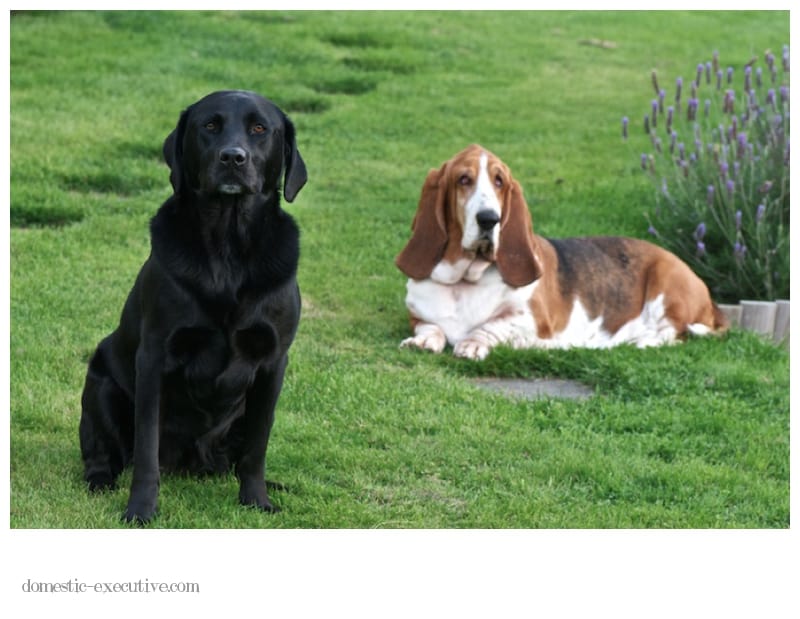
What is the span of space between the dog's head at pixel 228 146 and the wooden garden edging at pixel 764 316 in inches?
182

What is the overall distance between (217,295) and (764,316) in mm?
4915

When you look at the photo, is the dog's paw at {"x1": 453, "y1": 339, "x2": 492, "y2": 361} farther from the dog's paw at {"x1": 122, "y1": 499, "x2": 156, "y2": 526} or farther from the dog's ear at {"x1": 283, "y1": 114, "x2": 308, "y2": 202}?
the dog's paw at {"x1": 122, "y1": 499, "x2": 156, "y2": 526}

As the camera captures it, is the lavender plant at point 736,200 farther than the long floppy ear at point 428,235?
Yes

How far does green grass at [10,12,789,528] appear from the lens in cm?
556

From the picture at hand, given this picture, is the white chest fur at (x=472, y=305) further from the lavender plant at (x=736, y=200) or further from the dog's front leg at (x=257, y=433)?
the dog's front leg at (x=257, y=433)

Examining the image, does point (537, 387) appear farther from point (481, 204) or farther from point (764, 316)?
point (764, 316)

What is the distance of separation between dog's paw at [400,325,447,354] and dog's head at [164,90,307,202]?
2.84 meters

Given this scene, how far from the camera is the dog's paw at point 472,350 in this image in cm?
753

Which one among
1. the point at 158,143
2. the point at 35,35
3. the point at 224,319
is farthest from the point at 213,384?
the point at 35,35

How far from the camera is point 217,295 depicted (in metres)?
4.86

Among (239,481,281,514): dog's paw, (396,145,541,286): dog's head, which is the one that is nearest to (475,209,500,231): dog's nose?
(396,145,541,286): dog's head

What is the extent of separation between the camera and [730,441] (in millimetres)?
6453

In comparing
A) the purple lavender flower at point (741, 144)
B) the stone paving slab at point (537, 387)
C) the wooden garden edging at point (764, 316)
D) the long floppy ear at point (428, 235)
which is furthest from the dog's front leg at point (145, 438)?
the purple lavender flower at point (741, 144)

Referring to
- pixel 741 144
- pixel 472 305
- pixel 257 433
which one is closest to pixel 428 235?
Result: pixel 472 305
